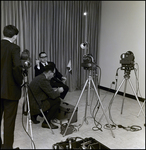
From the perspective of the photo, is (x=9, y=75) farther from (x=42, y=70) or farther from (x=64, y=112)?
(x=42, y=70)

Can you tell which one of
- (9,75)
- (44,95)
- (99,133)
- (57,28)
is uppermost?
(57,28)

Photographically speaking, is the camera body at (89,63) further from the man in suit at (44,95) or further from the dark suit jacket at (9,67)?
the dark suit jacket at (9,67)

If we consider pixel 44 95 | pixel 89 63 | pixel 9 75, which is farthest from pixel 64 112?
pixel 9 75

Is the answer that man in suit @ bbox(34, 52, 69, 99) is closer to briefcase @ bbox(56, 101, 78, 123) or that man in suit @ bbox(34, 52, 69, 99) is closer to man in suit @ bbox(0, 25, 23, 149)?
briefcase @ bbox(56, 101, 78, 123)

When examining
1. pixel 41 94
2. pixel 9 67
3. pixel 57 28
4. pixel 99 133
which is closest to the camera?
pixel 9 67

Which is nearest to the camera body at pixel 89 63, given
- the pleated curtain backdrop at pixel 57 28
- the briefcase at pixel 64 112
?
the briefcase at pixel 64 112

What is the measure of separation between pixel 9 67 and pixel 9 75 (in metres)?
0.08

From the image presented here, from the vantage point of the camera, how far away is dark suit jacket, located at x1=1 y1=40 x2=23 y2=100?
2.13 metres

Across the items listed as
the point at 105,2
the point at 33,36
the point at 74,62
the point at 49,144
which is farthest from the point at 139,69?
the point at 49,144

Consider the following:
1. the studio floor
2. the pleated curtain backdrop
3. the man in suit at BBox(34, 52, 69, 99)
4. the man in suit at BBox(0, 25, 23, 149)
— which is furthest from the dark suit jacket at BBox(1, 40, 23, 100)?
the pleated curtain backdrop

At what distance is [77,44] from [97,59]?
2.42 ft

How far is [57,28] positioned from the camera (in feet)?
16.4

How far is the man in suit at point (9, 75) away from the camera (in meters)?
2.13

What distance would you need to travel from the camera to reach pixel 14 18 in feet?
14.5
